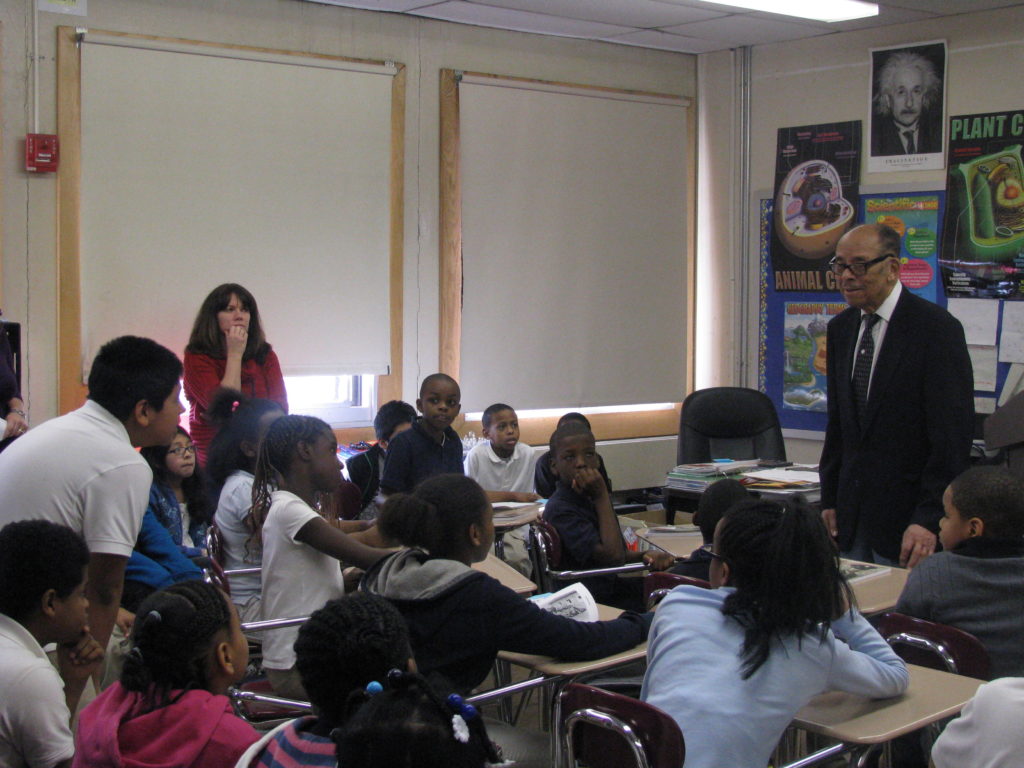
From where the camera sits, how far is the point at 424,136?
5910 millimetres

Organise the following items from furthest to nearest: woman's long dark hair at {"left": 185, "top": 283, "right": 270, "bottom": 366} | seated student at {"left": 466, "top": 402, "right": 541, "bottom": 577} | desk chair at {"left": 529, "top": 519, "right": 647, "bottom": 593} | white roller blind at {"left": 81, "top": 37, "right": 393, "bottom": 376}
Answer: seated student at {"left": 466, "top": 402, "right": 541, "bottom": 577} → white roller blind at {"left": 81, "top": 37, "right": 393, "bottom": 376} → woman's long dark hair at {"left": 185, "top": 283, "right": 270, "bottom": 366} → desk chair at {"left": 529, "top": 519, "right": 647, "bottom": 593}

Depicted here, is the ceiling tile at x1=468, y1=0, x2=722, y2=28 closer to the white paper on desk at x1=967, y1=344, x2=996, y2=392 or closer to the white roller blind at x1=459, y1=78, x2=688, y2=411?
the white roller blind at x1=459, y1=78, x2=688, y2=411

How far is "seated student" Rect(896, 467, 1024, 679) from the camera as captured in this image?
102 inches

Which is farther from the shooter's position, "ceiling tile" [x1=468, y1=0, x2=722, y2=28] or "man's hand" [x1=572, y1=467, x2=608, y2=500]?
"ceiling tile" [x1=468, y1=0, x2=722, y2=28]

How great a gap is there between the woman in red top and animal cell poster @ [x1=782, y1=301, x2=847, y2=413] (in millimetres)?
3182

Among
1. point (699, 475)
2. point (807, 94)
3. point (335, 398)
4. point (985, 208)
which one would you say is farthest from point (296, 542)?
point (807, 94)

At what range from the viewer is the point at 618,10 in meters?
5.74

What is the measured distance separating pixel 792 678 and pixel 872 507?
4.37 ft

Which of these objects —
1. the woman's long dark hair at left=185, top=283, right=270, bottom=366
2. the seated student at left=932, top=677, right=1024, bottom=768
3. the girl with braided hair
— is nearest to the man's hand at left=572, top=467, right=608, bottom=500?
the woman's long dark hair at left=185, top=283, right=270, bottom=366

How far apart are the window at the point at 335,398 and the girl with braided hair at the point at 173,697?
3721mm

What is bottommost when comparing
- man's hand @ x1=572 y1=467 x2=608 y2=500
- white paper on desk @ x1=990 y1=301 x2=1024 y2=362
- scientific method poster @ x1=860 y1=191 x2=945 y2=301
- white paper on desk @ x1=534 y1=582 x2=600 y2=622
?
white paper on desk @ x1=534 y1=582 x2=600 y2=622

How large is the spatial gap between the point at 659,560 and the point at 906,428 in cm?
92

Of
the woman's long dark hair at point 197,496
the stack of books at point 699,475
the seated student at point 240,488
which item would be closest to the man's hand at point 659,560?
the stack of books at point 699,475

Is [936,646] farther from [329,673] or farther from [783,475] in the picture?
[783,475]
